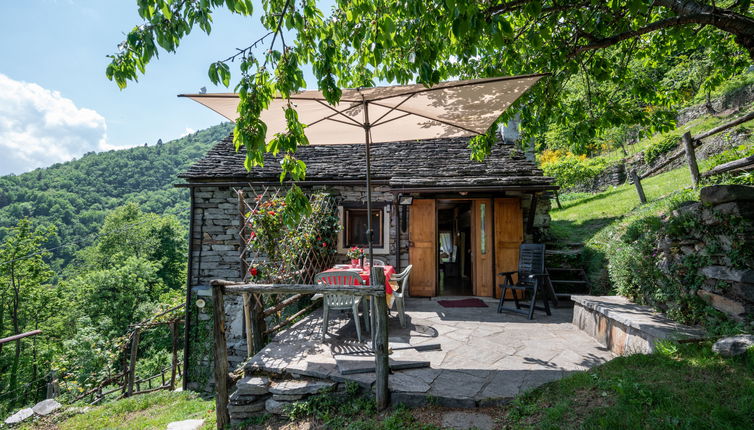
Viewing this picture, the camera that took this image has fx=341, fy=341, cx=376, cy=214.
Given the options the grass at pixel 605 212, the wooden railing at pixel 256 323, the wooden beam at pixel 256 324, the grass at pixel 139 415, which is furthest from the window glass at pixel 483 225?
the grass at pixel 139 415

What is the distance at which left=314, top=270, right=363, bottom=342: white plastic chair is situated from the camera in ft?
13.5

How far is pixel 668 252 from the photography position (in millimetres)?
3633

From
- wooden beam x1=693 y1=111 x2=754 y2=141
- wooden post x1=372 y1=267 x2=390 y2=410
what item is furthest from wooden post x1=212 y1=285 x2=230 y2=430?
wooden beam x1=693 y1=111 x2=754 y2=141

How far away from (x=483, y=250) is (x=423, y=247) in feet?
3.99

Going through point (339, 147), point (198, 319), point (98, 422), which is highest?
point (339, 147)

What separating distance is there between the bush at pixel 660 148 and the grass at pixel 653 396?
1406 centimetres

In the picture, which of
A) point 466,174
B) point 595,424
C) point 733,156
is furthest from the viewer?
point 466,174

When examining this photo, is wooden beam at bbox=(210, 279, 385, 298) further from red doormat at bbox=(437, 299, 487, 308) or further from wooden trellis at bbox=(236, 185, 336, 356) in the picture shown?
red doormat at bbox=(437, 299, 487, 308)

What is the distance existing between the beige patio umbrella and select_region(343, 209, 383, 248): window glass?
3.24 m

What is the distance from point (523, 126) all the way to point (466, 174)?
2.26m

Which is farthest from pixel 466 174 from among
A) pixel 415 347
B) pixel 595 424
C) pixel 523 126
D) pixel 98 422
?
pixel 98 422

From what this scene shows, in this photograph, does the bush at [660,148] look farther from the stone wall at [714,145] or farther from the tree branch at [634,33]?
the tree branch at [634,33]

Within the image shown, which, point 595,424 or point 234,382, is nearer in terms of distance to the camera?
point 595,424

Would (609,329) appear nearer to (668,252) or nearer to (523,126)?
(668,252)
